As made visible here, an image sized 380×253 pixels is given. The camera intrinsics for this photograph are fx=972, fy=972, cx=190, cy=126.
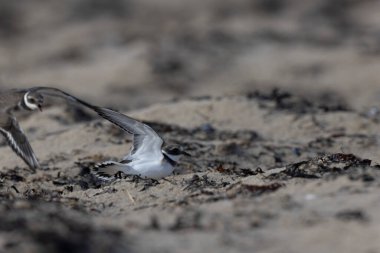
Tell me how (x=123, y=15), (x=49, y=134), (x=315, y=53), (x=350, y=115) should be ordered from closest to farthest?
1. (x=49, y=134)
2. (x=350, y=115)
3. (x=315, y=53)
4. (x=123, y=15)

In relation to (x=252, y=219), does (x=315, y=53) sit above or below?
below

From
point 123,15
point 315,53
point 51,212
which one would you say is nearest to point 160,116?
point 51,212

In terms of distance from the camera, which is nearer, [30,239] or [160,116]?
[30,239]

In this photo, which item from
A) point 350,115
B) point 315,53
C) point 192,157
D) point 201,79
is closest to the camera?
point 192,157

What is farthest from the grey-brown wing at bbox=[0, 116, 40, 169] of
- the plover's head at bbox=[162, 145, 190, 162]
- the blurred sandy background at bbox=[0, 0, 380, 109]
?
the blurred sandy background at bbox=[0, 0, 380, 109]

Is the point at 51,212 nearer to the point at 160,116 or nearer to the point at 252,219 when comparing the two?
the point at 252,219

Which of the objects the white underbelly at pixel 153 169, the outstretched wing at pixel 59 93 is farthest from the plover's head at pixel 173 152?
the outstretched wing at pixel 59 93

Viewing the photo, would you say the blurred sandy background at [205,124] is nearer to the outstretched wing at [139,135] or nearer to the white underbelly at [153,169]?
the white underbelly at [153,169]
